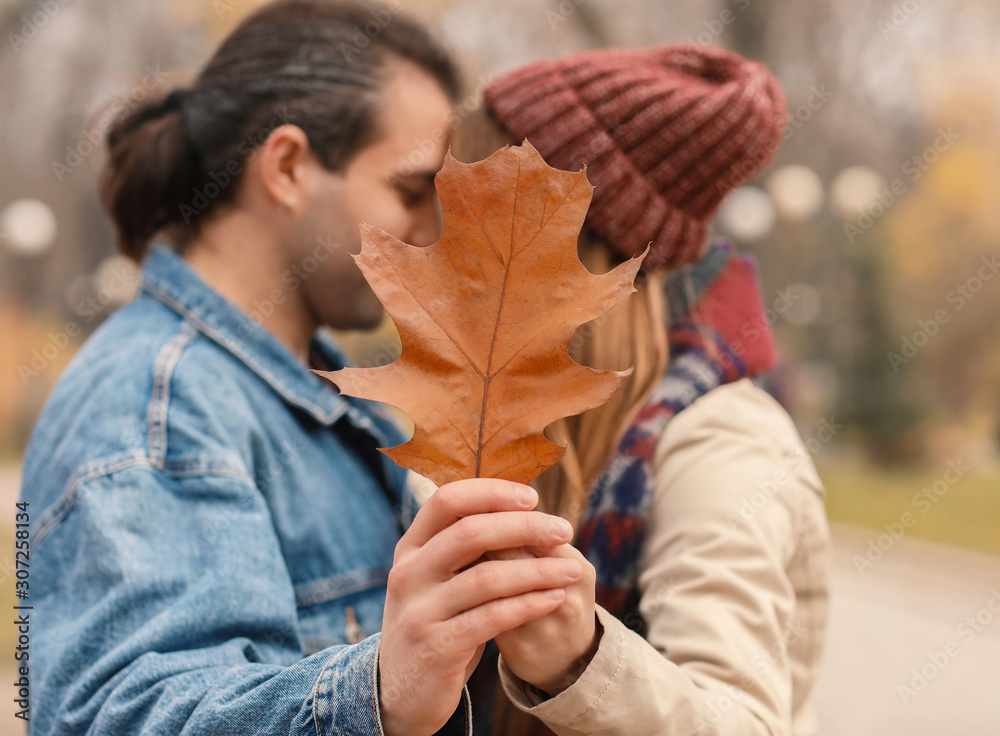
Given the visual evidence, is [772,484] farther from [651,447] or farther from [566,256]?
[566,256]

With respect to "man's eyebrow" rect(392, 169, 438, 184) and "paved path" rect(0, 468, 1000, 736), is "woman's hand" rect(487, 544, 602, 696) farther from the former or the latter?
"paved path" rect(0, 468, 1000, 736)

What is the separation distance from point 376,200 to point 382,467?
1.83ft

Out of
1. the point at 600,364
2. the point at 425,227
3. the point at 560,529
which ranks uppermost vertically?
the point at 425,227

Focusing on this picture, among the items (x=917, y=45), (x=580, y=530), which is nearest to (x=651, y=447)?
(x=580, y=530)

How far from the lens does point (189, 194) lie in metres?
1.86

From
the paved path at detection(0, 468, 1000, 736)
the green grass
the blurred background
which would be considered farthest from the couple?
the green grass

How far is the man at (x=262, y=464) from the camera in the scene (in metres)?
0.92

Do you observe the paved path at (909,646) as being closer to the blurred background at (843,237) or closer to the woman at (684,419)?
the blurred background at (843,237)

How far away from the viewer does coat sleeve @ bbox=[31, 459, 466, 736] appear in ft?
3.36

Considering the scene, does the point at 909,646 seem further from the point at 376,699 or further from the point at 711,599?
the point at 376,699

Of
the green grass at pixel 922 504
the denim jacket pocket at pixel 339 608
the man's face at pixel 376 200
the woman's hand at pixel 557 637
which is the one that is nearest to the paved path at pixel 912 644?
the green grass at pixel 922 504

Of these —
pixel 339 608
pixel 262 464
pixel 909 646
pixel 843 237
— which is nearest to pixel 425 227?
pixel 262 464

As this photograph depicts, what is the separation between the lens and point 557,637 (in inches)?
38.4

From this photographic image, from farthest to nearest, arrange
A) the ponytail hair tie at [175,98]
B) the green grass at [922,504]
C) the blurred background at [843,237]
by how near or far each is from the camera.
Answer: the green grass at [922,504] → the blurred background at [843,237] → the ponytail hair tie at [175,98]
